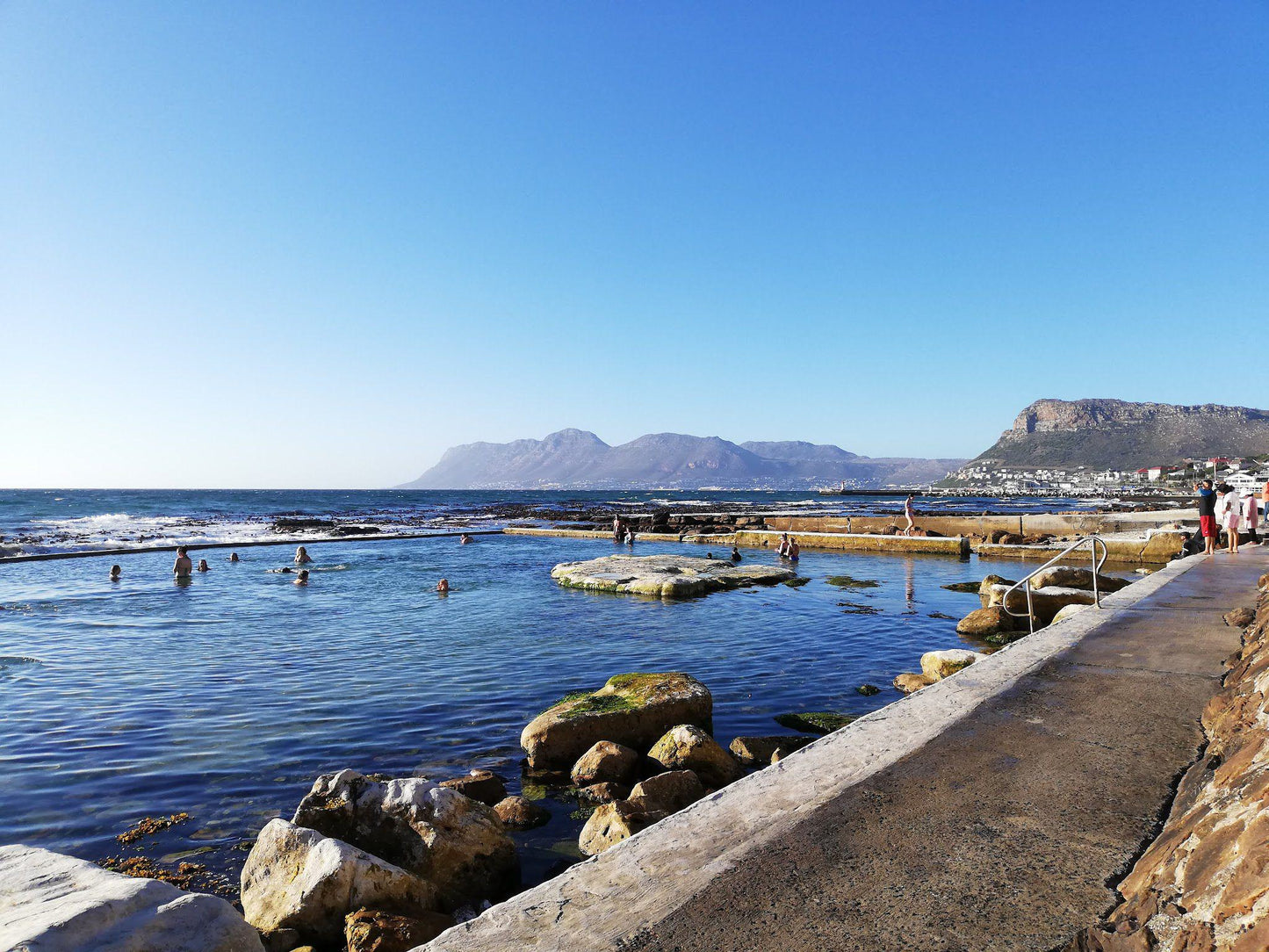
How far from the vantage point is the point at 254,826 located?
5980 mm

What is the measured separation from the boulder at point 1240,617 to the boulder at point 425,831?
26.9 ft

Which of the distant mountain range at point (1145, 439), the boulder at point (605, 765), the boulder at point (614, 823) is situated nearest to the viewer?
the boulder at point (614, 823)

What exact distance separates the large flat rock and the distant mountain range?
15277 centimetres

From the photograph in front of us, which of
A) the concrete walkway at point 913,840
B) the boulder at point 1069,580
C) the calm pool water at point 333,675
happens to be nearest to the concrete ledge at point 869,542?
the calm pool water at point 333,675

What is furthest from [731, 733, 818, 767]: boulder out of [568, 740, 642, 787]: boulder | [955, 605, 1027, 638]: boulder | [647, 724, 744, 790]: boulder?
[955, 605, 1027, 638]: boulder

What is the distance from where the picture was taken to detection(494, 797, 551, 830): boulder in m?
6.00

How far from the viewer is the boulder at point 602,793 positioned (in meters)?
6.50

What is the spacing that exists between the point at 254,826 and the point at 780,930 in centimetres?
521

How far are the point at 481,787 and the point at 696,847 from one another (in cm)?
346

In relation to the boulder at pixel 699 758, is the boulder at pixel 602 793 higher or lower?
lower

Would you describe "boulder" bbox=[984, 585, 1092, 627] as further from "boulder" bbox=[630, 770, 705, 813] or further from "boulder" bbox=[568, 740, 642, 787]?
"boulder" bbox=[630, 770, 705, 813]

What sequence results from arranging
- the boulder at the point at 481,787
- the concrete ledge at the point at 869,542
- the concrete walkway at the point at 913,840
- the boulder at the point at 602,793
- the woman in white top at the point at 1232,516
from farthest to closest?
the concrete ledge at the point at 869,542 < the woman in white top at the point at 1232,516 < the boulder at the point at 602,793 < the boulder at the point at 481,787 < the concrete walkway at the point at 913,840

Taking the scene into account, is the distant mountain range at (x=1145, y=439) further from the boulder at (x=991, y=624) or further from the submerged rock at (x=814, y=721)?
the submerged rock at (x=814, y=721)

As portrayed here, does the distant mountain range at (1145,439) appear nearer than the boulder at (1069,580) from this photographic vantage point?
No
